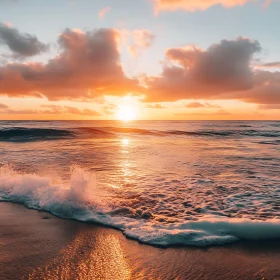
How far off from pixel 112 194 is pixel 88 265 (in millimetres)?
3385

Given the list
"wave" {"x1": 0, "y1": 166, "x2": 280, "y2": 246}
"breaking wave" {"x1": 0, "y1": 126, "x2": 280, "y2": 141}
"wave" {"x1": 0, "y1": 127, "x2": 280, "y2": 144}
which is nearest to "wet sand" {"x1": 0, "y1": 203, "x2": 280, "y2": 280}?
"wave" {"x1": 0, "y1": 166, "x2": 280, "y2": 246}

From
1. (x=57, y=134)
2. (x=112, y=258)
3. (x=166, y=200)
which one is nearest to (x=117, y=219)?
(x=112, y=258)

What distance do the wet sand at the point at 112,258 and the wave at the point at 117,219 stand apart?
0.24 meters

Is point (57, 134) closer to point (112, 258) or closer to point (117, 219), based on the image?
point (117, 219)

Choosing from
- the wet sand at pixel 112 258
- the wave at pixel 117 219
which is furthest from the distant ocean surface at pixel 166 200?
the wet sand at pixel 112 258

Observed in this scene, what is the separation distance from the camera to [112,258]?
3.96 meters

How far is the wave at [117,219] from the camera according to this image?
4.64m

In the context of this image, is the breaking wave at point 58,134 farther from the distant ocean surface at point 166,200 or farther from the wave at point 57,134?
the distant ocean surface at point 166,200

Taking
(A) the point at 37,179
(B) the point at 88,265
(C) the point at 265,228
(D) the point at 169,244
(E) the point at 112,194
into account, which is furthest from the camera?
(A) the point at 37,179

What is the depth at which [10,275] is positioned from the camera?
3.46 m

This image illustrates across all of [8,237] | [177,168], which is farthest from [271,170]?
[8,237]

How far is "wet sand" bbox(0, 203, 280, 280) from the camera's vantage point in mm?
3531

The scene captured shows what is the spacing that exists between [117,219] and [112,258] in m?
1.43

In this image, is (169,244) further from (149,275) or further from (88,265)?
(88,265)
